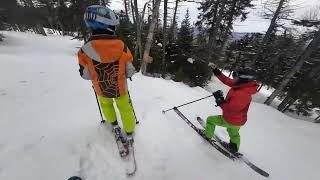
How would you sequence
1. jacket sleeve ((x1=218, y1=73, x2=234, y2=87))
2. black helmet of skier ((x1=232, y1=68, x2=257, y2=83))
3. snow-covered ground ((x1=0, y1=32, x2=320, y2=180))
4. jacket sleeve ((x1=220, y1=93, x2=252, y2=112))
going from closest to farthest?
snow-covered ground ((x1=0, y1=32, x2=320, y2=180)), black helmet of skier ((x1=232, y1=68, x2=257, y2=83)), jacket sleeve ((x1=220, y1=93, x2=252, y2=112)), jacket sleeve ((x1=218, y1=73, x2=234, y2=87))

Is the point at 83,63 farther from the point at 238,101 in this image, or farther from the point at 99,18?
the point at 238,101

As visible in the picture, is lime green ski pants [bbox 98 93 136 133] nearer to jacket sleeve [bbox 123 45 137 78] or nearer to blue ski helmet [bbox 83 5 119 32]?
jacket sleeve [bbox 123 45 137 78]

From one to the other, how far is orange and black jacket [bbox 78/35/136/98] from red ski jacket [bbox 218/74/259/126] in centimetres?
196

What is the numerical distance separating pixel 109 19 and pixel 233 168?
3461 mm

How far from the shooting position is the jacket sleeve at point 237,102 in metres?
3.88

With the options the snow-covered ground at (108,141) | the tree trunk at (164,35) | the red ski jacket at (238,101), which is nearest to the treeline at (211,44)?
the tree trunk at (164,35)

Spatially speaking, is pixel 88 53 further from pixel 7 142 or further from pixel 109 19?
pixel 7 142

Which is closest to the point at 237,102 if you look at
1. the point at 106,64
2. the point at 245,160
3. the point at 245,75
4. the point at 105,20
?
the point at 245,75

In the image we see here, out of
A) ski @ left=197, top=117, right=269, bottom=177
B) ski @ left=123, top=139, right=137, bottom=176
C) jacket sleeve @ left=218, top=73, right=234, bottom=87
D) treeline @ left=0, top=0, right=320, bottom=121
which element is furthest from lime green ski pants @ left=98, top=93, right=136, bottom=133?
treeline @ left=0, top=0, right=320, bottom=121

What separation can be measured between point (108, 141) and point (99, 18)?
7.08 ft

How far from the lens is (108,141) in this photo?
3846 mm

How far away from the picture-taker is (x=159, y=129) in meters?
4.49

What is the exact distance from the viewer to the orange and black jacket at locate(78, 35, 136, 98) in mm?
3029

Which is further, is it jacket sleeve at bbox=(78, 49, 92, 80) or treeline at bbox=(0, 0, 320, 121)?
treeline at bbox=(0, 0, 320, 121)
